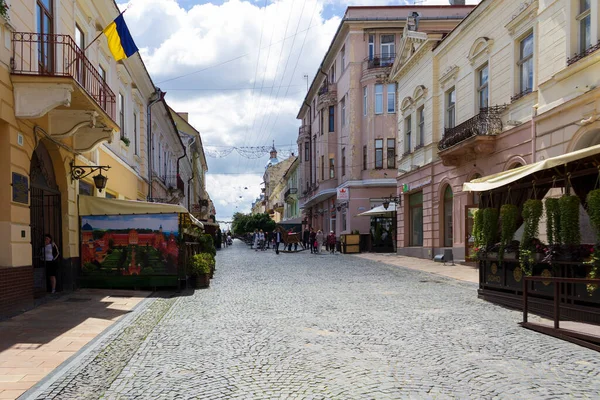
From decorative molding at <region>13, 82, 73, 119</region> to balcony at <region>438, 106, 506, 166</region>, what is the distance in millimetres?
13065

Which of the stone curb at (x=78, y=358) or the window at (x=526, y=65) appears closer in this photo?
the stone curb at (x=78, y=358)

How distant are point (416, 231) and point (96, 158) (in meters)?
16.8

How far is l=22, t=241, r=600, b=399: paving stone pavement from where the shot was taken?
4.89m

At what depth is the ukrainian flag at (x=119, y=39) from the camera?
12227 millimetres

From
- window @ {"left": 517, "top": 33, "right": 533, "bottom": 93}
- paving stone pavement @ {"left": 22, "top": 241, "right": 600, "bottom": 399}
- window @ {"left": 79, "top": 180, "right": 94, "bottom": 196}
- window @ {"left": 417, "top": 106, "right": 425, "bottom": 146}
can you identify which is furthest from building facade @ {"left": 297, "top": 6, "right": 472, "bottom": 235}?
paving stone pavement @ {"left": 22, "top": 241, "right": 600, "bottom": 399}

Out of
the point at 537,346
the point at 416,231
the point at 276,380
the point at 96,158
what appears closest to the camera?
the point at 276,380

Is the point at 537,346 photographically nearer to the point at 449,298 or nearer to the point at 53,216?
the point at 449,298

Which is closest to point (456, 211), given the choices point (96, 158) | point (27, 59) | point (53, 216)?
point (96, 158)

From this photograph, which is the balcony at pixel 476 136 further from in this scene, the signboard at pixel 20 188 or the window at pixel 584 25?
the signboard at pixel 20 188

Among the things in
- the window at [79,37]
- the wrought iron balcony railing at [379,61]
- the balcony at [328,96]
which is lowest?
the window at [79,37]

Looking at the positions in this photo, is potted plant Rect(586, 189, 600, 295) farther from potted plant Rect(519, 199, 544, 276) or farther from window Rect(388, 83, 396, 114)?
window Rect(388, 83, 396, 114)

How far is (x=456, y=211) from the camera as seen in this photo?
2127cm

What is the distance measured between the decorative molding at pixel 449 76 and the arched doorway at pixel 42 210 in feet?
50.8

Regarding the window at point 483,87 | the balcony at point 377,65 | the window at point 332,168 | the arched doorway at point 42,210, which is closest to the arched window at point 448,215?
the window at point 483,87
